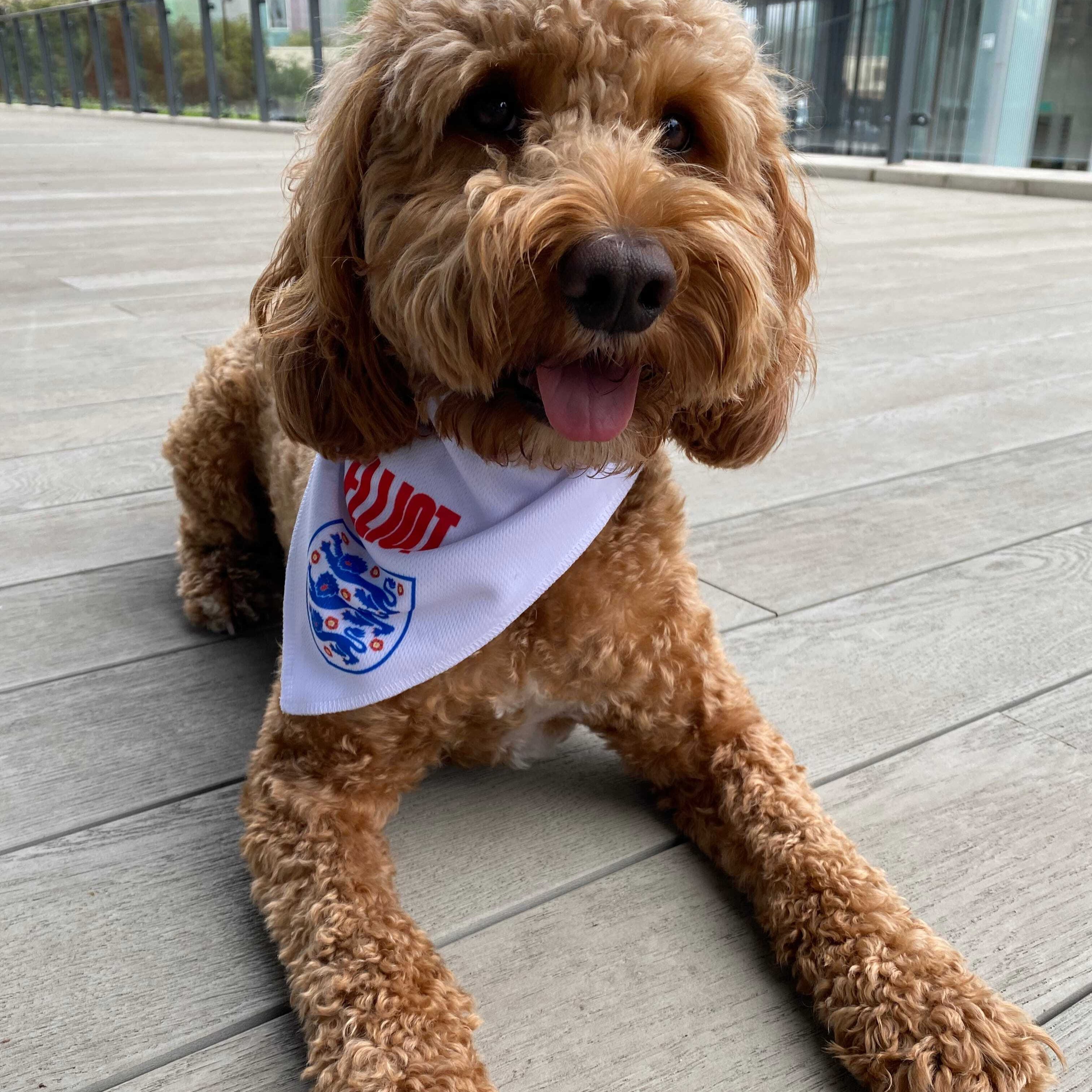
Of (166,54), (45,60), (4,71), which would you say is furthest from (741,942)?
(4,71)

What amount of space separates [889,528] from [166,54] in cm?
1717

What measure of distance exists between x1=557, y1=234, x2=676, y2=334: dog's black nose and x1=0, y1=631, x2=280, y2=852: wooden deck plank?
1.01 m

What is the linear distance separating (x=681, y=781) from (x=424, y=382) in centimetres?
72

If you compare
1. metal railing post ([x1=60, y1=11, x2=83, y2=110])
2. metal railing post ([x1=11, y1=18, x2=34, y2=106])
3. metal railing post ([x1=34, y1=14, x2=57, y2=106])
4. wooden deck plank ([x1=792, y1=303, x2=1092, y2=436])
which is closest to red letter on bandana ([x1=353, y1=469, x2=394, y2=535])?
wooden deck plank ([x1=792, y1=303, x2=1092, y2=436])

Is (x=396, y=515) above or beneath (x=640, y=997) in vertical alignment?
above

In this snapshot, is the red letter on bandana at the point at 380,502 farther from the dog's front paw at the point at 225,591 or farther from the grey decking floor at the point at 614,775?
the dog's front paw at the point at 225,591

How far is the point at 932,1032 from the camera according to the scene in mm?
1232

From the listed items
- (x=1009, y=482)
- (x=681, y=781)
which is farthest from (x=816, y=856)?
(x=1009, y=482)

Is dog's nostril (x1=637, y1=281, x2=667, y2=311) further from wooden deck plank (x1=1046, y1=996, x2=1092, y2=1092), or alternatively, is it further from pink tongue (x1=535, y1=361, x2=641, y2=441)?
wooden deck plank (x1=1046, y1=996, x2=1092, y2=1092)

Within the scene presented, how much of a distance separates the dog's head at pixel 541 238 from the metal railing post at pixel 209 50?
1608 cm

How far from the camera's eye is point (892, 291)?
16.5ft

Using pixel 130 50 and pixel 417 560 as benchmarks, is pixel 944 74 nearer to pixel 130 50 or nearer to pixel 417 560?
pixel 417 560

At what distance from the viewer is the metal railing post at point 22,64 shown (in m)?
21.3

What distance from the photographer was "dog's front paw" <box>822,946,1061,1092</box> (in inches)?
47.0
